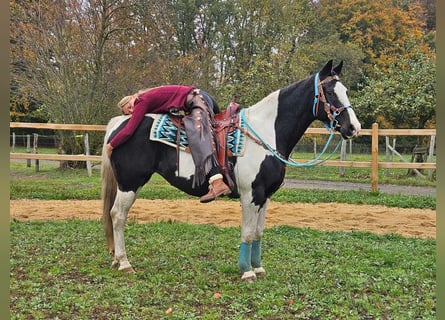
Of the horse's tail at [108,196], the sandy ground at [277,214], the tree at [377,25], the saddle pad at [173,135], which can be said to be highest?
the tree at [377,25]

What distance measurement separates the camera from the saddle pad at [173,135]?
4098mm

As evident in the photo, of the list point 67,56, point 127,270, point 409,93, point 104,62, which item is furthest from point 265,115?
point 104,62

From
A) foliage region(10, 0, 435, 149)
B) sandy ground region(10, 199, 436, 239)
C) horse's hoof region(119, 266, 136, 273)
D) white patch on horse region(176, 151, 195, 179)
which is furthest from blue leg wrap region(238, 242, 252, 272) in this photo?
foliage region(10, 0, 435, 149)

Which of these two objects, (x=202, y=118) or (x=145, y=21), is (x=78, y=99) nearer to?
(x=145, y=21)

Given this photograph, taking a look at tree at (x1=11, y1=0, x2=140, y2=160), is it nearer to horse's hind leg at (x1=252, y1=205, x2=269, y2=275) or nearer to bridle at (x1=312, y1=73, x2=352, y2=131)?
horse's hind leg at (x1=252, y1=205, x2=269, y2=275)

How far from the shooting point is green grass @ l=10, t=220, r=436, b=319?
3.29 meters

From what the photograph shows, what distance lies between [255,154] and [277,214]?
349 cm

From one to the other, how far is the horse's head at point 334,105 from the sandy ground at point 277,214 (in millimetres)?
2728

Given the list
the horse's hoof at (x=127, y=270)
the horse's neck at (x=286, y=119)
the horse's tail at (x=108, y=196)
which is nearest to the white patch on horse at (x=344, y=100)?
the horse's neck at (x=286, y=119)

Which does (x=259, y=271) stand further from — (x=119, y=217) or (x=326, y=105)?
(x=326, y=105)

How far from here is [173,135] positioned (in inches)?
165

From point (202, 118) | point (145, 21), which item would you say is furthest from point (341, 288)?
point (145, 21)

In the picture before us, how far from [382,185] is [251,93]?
18.6 ft

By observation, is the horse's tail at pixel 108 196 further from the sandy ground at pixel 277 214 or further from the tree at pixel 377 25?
the tree at pixel 377 25
